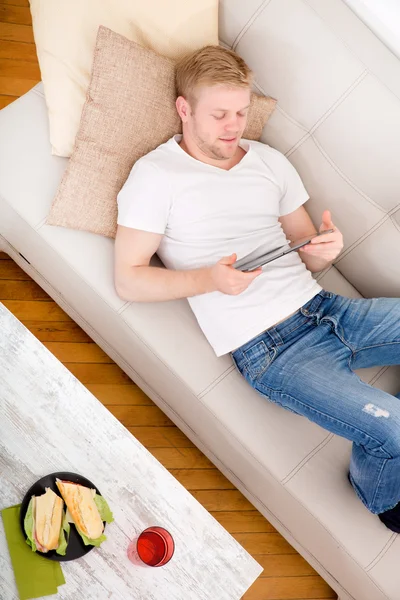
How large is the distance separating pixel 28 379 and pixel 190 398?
18.8 inches

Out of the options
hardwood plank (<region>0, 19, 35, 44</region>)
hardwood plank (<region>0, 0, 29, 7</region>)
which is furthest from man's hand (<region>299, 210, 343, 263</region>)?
hardwood plank (<region>0, 0, 29, 7</region>)

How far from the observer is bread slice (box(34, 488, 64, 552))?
4.08ft

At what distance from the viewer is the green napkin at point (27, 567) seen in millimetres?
1228

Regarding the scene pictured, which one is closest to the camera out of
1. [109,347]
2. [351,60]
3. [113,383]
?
[351,60]

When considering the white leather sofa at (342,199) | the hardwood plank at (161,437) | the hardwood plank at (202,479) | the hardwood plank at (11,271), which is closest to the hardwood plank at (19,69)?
the white leather sofa at (342,199)

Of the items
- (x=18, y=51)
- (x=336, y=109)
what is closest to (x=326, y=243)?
(x=336, y=109)

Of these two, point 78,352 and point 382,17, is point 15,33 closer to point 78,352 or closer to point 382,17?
point 78,352

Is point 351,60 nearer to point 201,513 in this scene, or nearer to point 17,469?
point 201,513

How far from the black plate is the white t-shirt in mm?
525

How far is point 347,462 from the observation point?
1.67 metres

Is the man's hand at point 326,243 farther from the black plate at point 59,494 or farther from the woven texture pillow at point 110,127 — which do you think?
the black plate at point 59,494

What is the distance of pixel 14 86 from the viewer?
2254 millimetres

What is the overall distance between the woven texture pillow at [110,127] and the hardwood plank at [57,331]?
51 centimetres

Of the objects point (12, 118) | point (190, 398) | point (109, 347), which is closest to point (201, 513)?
point (190, 398)
